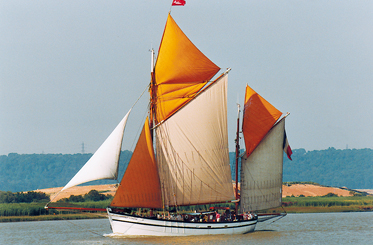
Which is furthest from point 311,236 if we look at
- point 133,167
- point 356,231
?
point 133,167

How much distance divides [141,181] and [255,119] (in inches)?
541

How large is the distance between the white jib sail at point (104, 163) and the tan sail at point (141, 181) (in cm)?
171

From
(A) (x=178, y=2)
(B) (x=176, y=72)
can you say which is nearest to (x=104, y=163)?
(B) (x=176, y=72)

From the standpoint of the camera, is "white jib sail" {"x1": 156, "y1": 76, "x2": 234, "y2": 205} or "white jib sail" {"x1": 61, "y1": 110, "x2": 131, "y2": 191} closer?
"white jib sail" {"x1": 61, "y1": 110, "x2": 131, "y2": 191}

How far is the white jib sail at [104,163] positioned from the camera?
45.4 meters

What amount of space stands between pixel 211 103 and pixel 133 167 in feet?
32.3

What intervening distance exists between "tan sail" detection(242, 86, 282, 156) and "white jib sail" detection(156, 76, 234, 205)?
3.92 metres

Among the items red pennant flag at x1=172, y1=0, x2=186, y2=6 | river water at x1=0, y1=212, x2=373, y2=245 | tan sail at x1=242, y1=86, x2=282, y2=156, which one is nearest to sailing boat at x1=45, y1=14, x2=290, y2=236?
red pennant flag at x1=172, y1=0, x2=186, y2=6

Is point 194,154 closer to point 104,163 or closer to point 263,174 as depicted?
point 263,174

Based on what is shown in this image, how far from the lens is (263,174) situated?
180 ft

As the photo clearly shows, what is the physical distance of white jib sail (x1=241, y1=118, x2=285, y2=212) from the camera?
54250 mm

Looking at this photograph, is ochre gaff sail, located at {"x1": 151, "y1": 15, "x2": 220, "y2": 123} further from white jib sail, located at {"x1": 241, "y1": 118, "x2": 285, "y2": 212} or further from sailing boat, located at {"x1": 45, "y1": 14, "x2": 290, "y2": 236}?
white jib sail, located at {"x1": 241, "y1": 118, "x2": 285, "y2": 212}

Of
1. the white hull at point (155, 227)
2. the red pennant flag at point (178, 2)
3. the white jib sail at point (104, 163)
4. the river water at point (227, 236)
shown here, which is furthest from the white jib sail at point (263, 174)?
the red pennant flag at point (178, 2)

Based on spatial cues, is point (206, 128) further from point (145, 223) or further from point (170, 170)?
point (145, 223)
